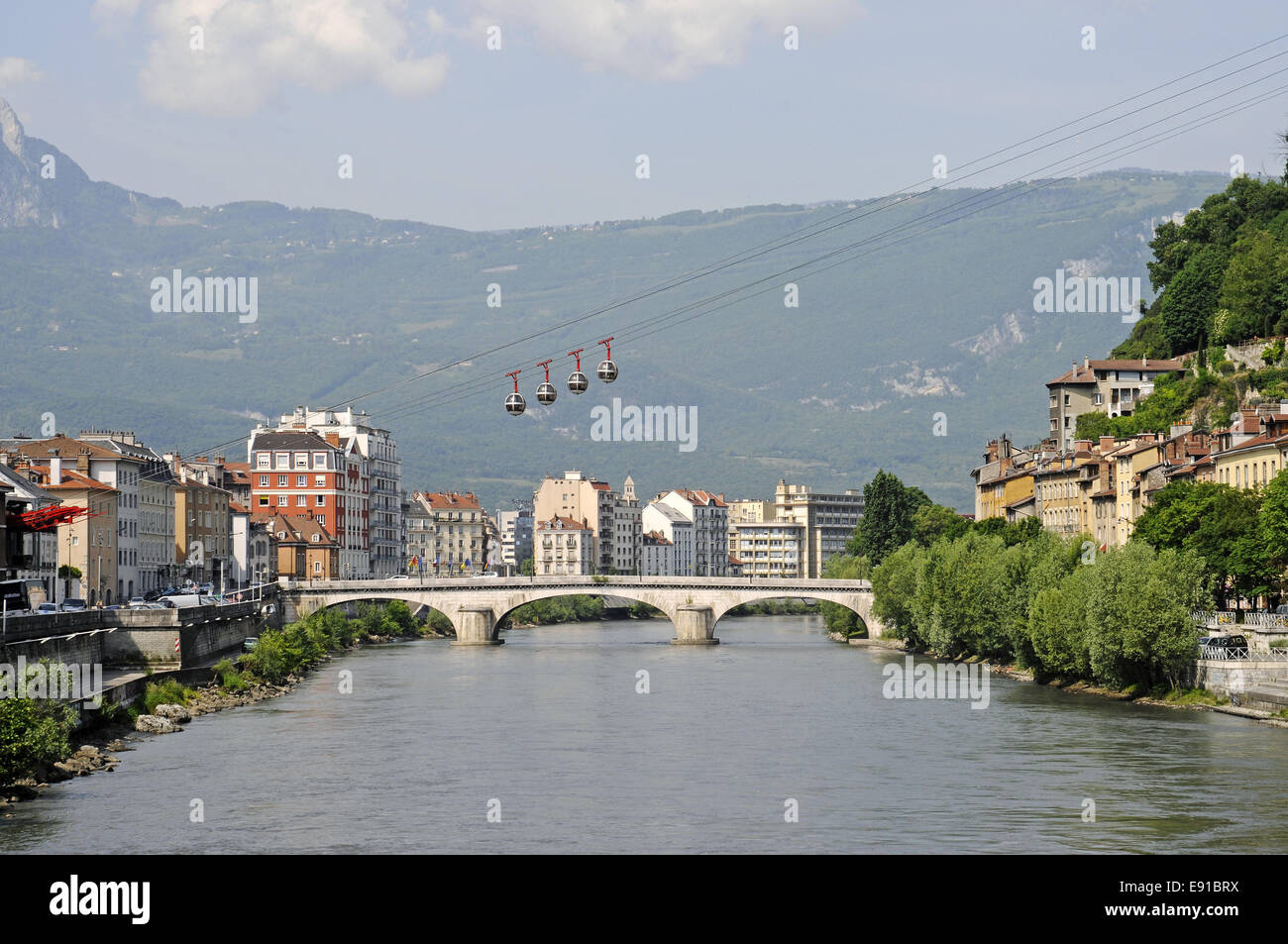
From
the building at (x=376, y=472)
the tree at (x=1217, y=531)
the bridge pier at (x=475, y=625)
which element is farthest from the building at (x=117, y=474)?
the building at (x=376, y=472)

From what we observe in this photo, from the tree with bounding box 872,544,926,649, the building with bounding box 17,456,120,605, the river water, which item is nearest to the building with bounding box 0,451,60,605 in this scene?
the building with bounding box 17,456,120,605

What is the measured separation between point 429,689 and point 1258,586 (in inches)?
1489

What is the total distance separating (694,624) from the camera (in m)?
136

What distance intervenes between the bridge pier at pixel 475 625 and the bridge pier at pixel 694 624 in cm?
1383

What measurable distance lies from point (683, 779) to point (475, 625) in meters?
86.1

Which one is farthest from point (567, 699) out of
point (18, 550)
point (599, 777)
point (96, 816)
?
point (96, 816)

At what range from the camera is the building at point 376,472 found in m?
185

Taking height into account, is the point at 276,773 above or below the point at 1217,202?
below

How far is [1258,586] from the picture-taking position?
74.4m
